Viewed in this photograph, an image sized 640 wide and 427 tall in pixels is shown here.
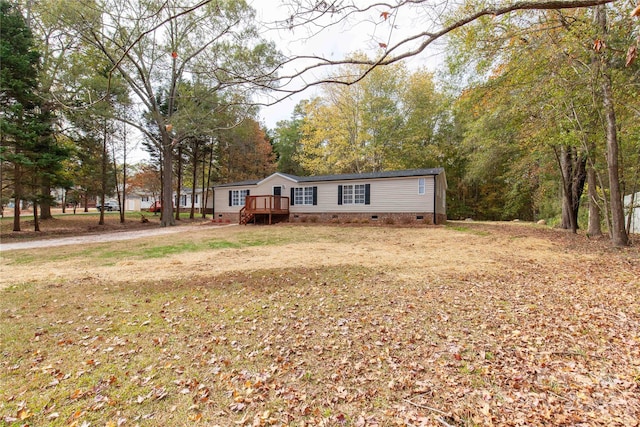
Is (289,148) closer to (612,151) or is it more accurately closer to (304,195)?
(304,195)

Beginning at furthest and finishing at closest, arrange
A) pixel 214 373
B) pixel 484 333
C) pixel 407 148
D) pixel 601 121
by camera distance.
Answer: pixel 407 148, pixel 601 121, pixel 484 333, pixel 214 373

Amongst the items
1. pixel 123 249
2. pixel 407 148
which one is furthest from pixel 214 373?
pixel 407 148

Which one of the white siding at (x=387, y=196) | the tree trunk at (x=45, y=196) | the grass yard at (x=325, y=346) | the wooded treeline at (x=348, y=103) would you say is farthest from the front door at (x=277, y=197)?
the grass yard at (x=325, y=346)

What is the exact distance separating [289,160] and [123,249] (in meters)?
25.1

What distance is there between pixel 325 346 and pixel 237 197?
20.0 metres

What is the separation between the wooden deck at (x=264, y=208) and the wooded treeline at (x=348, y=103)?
491cm

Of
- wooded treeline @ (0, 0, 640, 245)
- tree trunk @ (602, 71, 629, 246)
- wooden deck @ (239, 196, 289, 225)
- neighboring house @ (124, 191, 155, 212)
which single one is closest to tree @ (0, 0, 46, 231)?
wooded treeline @ (0, 0, 640, 245)

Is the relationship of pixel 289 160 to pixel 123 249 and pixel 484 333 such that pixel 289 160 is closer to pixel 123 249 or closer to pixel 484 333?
pixel 123 249

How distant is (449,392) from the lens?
94.3 inches

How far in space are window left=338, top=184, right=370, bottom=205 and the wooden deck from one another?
4088 millimetres

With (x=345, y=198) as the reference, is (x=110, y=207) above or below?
below

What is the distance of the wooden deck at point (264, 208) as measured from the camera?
62.0ft

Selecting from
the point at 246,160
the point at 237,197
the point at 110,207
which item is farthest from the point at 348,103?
the point at 110,207

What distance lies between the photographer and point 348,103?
23.2m
